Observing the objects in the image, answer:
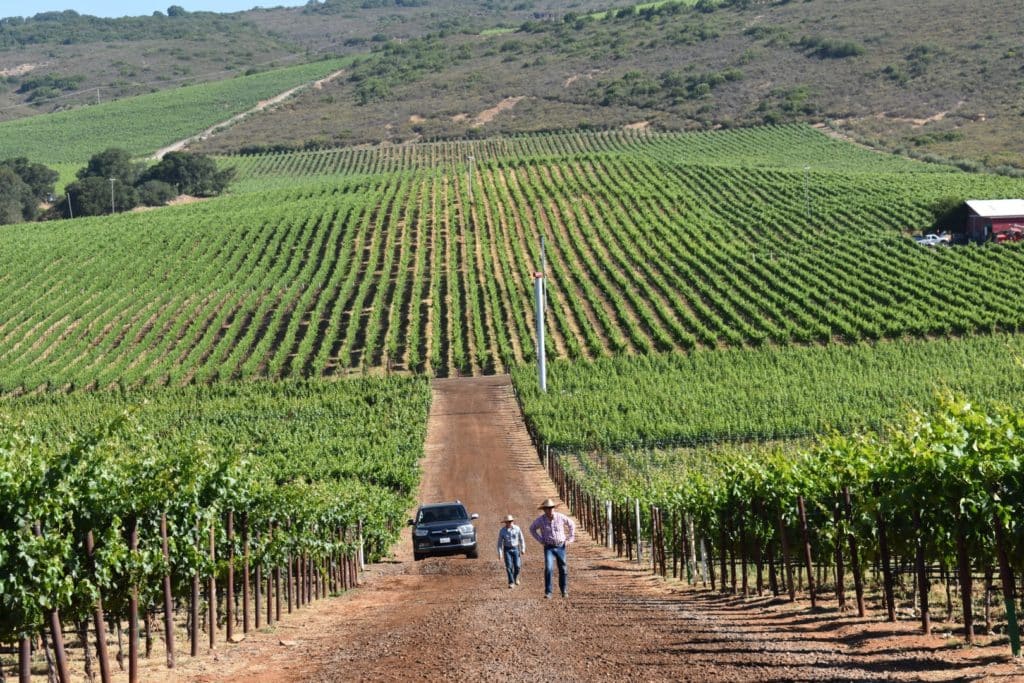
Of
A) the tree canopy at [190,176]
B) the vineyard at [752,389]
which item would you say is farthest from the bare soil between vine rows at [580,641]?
the tree canopy at [190,176]

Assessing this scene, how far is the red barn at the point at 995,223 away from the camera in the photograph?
98.8 metres

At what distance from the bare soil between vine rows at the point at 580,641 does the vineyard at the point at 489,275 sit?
55150 millimetres

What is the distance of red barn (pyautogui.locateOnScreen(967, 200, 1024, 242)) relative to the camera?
3890 inches

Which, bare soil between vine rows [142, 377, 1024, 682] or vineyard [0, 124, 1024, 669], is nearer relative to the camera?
bare soil between vine rows [142, 377, 1024, 682]

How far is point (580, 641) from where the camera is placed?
17594 mm

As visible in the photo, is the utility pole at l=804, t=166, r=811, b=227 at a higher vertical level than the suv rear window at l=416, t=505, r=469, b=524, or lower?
higher

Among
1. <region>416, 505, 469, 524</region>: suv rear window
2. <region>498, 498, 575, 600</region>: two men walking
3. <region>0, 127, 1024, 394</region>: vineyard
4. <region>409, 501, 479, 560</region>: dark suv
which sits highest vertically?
<region>0, 127, 1024, 394</region>: vineyard

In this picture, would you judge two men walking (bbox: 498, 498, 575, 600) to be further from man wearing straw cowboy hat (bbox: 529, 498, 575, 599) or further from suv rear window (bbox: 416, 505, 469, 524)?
suv rear window (bbox: 416, 505, 469, 524)

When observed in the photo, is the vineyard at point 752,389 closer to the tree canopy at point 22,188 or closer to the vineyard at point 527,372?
the vineyard at point 527,372

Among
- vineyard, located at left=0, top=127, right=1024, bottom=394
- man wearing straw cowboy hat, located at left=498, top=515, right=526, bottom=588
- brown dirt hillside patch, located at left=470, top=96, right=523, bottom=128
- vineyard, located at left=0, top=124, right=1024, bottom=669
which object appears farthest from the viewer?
brown dirt hillside patch, located at left=470, top=96, right=523, bottom=128

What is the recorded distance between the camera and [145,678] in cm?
1795

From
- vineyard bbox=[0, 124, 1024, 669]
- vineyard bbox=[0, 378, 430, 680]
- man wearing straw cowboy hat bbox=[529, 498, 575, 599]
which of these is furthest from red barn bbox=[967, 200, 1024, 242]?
man wearing straw cowboy hat bbox=[529, 498, 575, 599]

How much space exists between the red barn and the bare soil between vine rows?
7692cm

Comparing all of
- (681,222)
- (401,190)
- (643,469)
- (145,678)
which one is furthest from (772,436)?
(401,190)
